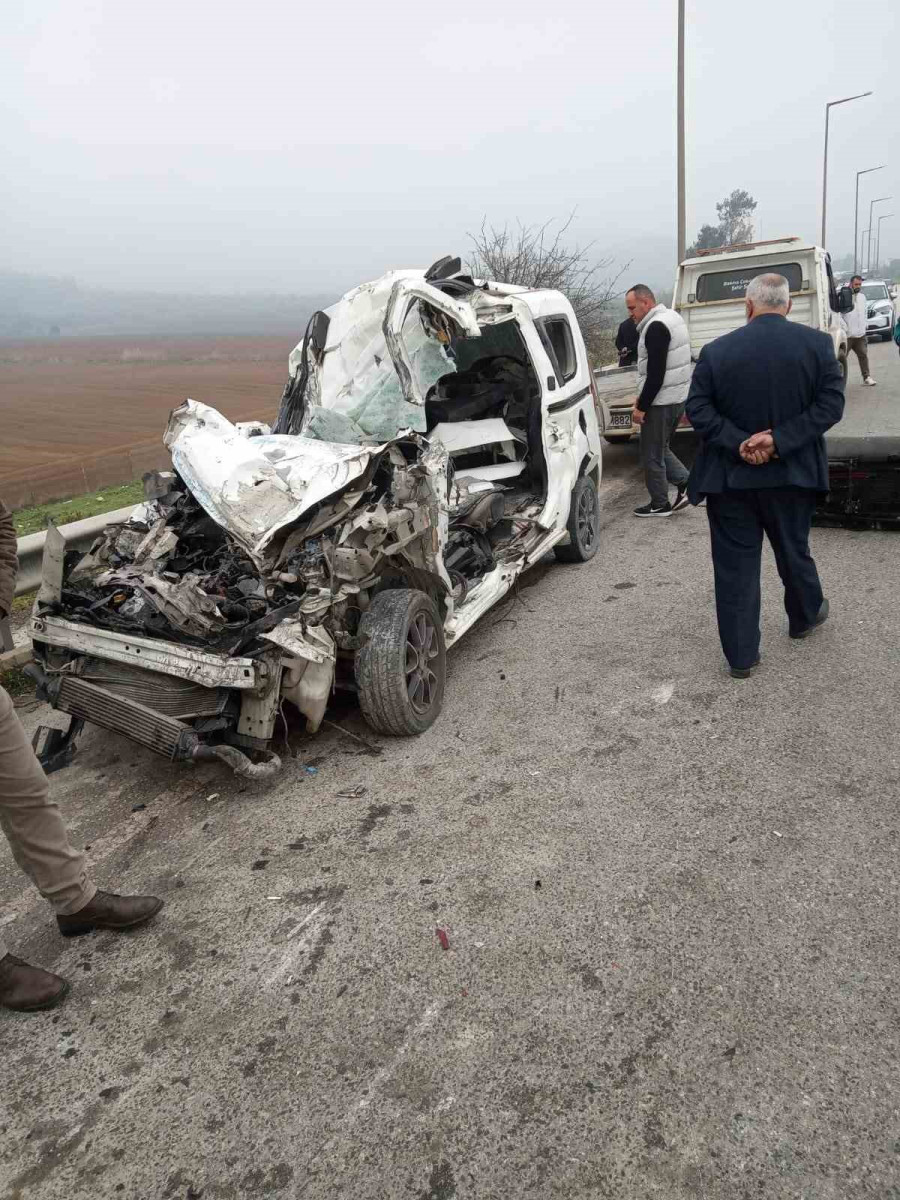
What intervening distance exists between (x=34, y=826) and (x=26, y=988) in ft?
1.52

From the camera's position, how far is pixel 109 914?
8.94ft

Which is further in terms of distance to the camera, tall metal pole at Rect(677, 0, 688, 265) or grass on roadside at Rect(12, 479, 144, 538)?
tall metal pole at Rect(677, 0, 688, 265)

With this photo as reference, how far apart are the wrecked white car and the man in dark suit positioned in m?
1.33

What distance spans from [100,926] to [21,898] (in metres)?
0.52

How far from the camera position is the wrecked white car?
11.1 ft

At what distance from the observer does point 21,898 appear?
121 inches

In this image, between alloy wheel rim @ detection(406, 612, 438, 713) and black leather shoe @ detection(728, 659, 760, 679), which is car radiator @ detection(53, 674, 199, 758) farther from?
black leather shoe @ detection(728, 659, 760, 679)

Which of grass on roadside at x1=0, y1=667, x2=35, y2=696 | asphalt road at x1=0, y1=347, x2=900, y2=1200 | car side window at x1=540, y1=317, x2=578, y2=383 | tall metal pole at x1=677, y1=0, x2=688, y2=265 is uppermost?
tall metal pole at x1=677, y1=0, x2=688, y2=265

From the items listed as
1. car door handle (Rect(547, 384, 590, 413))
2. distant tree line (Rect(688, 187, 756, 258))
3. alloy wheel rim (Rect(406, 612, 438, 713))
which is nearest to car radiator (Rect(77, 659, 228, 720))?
alloy wheel rim (Rect(406, 612, 438, 713))

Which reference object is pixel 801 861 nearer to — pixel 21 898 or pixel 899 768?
pixel 899 768

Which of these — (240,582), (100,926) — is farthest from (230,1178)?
(240,582)

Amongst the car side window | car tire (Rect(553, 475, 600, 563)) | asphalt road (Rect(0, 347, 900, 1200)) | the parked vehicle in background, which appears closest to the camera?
asphalt road (Rect(0, 347, 900, 1200))

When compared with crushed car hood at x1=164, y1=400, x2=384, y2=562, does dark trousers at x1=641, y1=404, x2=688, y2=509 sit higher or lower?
lower

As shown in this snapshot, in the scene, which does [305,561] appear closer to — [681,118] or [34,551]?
[34,551]
